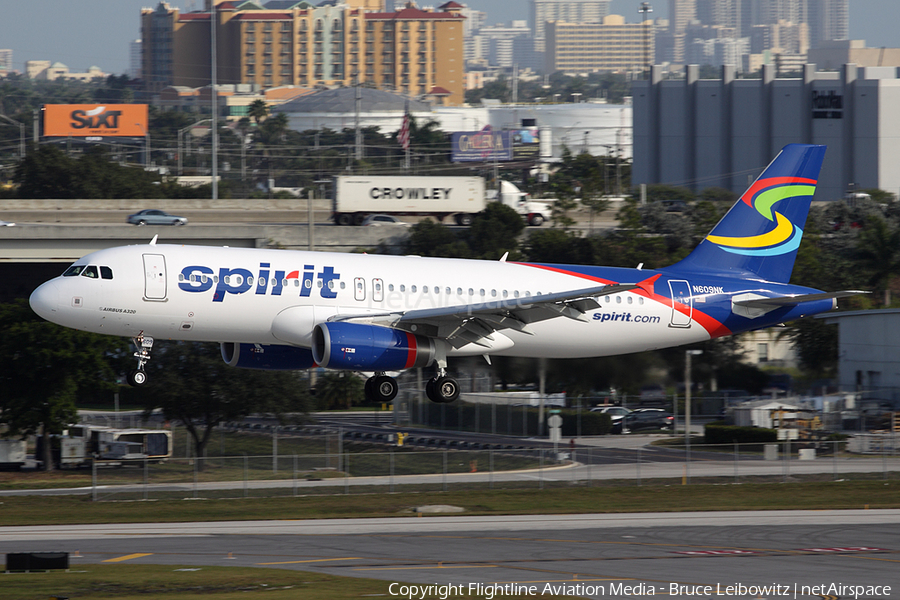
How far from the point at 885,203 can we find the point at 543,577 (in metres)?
118

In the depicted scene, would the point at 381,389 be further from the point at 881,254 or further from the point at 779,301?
the point at 881,254

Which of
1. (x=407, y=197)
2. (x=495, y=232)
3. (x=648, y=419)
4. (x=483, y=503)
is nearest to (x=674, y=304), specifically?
(x=483, y=503)

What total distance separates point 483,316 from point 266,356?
8.45 metres

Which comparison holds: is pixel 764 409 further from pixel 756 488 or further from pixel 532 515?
pixel 532 515

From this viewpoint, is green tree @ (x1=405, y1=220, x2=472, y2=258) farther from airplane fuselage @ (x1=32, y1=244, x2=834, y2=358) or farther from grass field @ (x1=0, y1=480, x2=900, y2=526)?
airplane fuselage @ (x1=32, y1=244, x2=834, y2=358)

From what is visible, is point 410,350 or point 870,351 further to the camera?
point 870,351

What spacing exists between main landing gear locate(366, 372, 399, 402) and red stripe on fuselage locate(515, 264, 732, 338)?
279 inches

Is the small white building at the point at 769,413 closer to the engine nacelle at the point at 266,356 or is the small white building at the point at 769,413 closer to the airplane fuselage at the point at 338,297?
the airplane fuselage at the point at 338,297

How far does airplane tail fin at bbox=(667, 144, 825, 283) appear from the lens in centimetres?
4506

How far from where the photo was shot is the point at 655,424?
71.5 m

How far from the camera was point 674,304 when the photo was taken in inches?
1676

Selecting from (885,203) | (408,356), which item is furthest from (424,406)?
(885,203)

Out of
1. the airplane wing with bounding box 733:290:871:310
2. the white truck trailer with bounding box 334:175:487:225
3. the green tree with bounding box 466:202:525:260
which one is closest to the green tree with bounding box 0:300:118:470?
the airplane wing with bounding box 733:290:871:310

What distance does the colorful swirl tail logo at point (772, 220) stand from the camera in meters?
45.4
